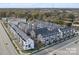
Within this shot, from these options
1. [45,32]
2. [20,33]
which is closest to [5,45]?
[20,33]

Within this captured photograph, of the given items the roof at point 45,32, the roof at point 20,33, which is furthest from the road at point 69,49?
the roof at point 20,33

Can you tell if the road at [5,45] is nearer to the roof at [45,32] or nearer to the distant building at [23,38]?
the distant building at [23,38]

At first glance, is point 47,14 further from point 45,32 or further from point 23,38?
point 23,38

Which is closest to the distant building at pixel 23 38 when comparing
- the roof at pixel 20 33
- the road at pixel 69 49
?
the roof at pixel 20 33

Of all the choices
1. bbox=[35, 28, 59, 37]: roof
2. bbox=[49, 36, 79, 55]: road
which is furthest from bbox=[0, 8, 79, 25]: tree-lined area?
bbox=[49, 36, 79, 55]: road

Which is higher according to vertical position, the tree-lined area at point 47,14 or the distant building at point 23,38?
the tree-lined area at point 47,14

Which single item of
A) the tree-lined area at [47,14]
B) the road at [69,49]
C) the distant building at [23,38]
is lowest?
the road at [69,49]

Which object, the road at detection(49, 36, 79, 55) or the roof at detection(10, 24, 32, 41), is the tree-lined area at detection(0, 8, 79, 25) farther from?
the road at detection(49, 36, 79, 55)
